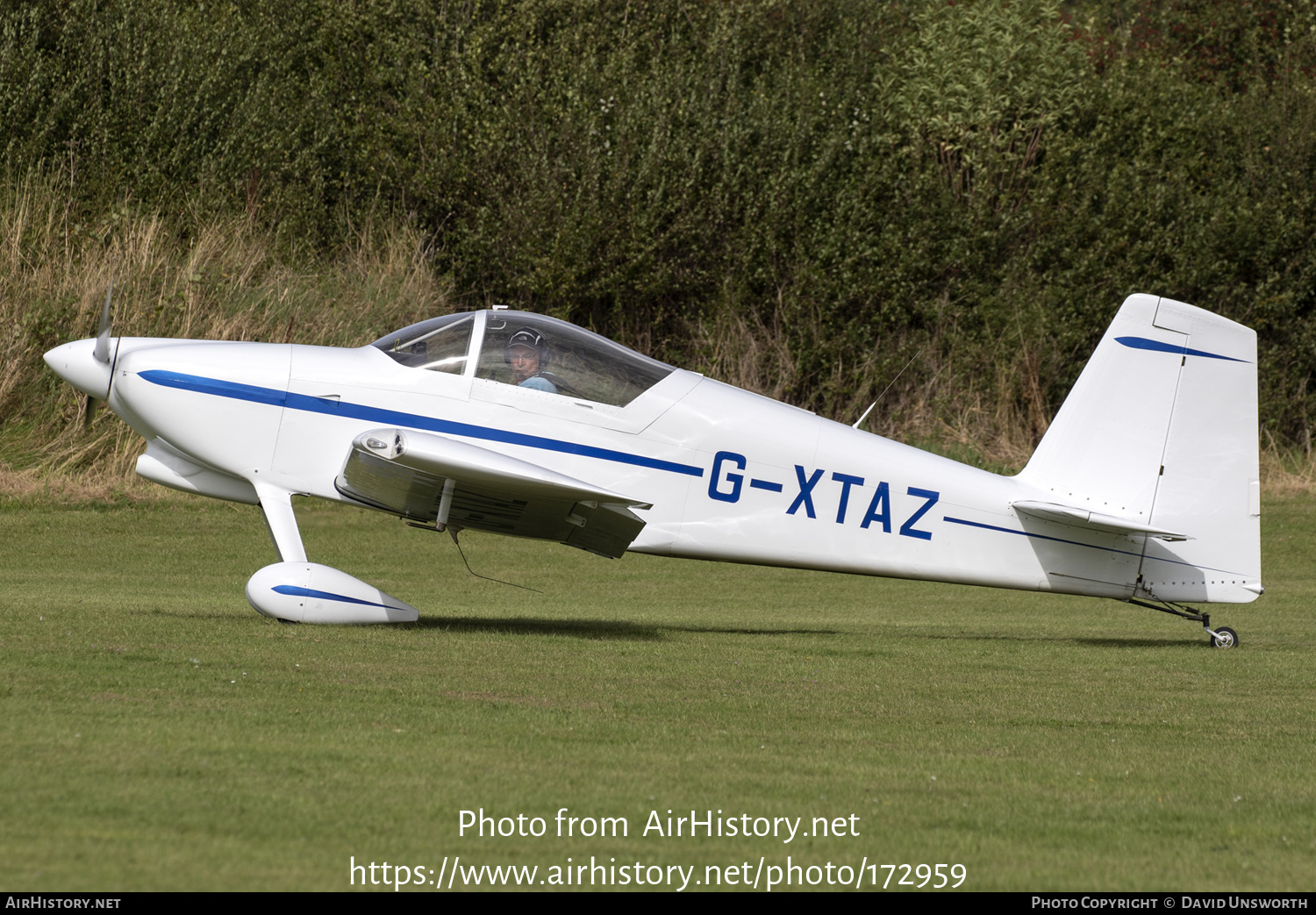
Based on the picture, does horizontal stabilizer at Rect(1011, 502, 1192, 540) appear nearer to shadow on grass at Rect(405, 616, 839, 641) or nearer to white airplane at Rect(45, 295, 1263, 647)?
white airplane at Rect(45, 295, 1263, 647)

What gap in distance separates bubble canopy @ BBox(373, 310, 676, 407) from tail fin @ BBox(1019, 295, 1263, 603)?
3.28 metres

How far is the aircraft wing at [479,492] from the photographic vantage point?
27.0 feet

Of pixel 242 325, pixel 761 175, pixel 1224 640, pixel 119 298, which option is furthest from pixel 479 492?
pixel 761 175

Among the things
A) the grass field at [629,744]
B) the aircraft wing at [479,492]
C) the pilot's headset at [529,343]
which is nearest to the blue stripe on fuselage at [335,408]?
the aircraft wing at [479,492]

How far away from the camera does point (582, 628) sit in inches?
398

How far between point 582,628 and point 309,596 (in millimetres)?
2326

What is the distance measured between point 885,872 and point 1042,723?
9.39ft

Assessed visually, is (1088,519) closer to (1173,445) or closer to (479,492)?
(1173,445)

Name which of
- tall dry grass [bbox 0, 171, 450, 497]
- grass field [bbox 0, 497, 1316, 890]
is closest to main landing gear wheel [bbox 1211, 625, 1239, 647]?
grass field [bbox 0, 497, 1316, 890]

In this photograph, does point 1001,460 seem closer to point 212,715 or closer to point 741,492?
point 741,492

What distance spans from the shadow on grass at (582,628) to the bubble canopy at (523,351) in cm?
173

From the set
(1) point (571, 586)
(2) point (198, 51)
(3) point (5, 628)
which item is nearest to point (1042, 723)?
(3) point (5, 628)

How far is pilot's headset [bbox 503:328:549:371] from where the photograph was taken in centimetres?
897

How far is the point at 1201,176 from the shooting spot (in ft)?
86.0
